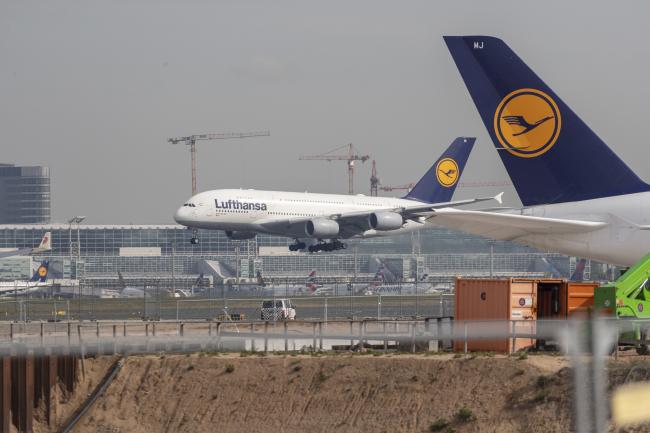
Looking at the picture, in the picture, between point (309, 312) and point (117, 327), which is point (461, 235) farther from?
point (117, 327)

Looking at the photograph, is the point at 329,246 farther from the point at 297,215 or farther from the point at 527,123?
the point at 527,123

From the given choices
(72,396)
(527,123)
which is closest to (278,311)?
(72,396)

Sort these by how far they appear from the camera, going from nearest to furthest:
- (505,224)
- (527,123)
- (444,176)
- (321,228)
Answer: (505,224), (527,123), (321,228), (444,176)

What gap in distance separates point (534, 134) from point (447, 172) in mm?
76014

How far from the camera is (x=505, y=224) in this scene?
23156 millimetres

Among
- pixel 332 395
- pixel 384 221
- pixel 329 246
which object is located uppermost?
pixel 384 221

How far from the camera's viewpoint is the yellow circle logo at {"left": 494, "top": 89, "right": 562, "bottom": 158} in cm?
2519

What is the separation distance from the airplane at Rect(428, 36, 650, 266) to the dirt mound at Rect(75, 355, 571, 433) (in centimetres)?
294

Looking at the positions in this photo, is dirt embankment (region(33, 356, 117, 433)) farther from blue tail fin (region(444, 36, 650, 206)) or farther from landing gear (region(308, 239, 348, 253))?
landing gear (region(308, 239, 348, 253))

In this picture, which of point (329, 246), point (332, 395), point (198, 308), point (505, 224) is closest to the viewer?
point (505, 224)

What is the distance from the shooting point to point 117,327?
38562 mm

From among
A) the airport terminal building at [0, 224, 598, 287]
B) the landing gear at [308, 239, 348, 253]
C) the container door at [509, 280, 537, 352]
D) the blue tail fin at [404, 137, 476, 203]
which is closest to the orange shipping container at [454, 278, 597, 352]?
the container door at [509, 280, 537, 352]

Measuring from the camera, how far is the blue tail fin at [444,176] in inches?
3939

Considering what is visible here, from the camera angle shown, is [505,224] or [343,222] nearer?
[505,224]
